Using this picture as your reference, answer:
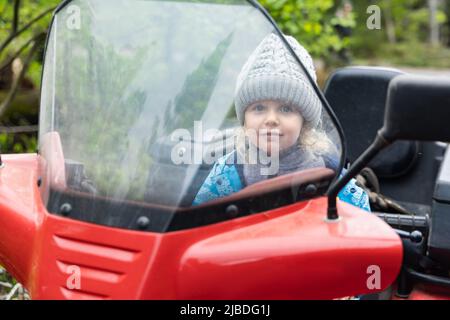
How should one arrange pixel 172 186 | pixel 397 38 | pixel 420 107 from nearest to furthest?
pixel 420 107 < pixel 172 186 < pixel 397 38

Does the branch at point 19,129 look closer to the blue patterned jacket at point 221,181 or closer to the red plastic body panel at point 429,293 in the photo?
the red plastic body panel at point 429,293

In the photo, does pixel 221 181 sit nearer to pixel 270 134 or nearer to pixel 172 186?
pixel 270 134

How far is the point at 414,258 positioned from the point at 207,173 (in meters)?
1.14

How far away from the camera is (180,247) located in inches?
70.4

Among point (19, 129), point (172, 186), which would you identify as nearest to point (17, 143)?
point (19, 129)

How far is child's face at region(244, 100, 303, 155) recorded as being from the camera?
6.84ft

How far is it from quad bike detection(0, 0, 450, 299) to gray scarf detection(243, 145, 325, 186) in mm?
89

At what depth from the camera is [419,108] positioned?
1680 mm

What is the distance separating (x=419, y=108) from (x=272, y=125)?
57 centimetres

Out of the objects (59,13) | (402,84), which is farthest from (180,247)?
(59,13)

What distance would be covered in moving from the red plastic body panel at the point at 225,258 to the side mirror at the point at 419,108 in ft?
0.96

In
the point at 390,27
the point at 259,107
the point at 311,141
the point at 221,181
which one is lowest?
the point at 390,27

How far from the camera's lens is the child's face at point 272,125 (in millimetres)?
2086

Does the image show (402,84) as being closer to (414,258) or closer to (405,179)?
(414,258)
